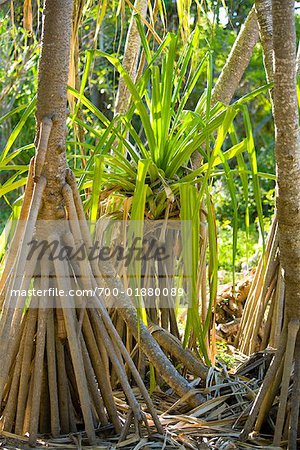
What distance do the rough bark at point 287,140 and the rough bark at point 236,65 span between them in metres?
0.89

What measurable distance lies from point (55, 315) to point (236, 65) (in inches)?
44.9

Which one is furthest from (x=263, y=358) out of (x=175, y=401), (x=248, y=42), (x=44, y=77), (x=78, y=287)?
(x=248, y=42)

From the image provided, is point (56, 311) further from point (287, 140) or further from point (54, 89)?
point (287, 140)

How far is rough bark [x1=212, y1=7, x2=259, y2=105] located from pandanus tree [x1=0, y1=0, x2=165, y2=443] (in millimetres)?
841

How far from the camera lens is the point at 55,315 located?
1698 mm

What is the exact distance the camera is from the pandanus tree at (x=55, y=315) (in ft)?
5.32

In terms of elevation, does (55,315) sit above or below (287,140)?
below

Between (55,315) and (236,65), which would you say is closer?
(55,315)

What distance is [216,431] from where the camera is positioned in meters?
1.69

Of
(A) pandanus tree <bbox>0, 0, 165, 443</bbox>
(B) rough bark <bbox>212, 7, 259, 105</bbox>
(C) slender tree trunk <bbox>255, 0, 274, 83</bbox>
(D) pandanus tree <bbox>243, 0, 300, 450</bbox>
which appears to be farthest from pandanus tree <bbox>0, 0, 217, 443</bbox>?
(B) rough bark <bbox>212, 7, 259, 105</bbox>

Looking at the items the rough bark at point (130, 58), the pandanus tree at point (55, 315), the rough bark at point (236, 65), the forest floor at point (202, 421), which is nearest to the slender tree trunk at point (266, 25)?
the rough bark at point (236, 65)

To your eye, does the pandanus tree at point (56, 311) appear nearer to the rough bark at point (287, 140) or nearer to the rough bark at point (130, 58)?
the rough bark at point (287, 140)

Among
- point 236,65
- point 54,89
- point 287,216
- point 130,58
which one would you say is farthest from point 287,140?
point 130,58

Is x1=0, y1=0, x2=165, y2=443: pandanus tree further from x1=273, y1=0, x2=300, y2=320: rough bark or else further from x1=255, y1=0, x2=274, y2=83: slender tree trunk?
x1=255, y1=0, x2=274, y2=83: slender tree trunk
